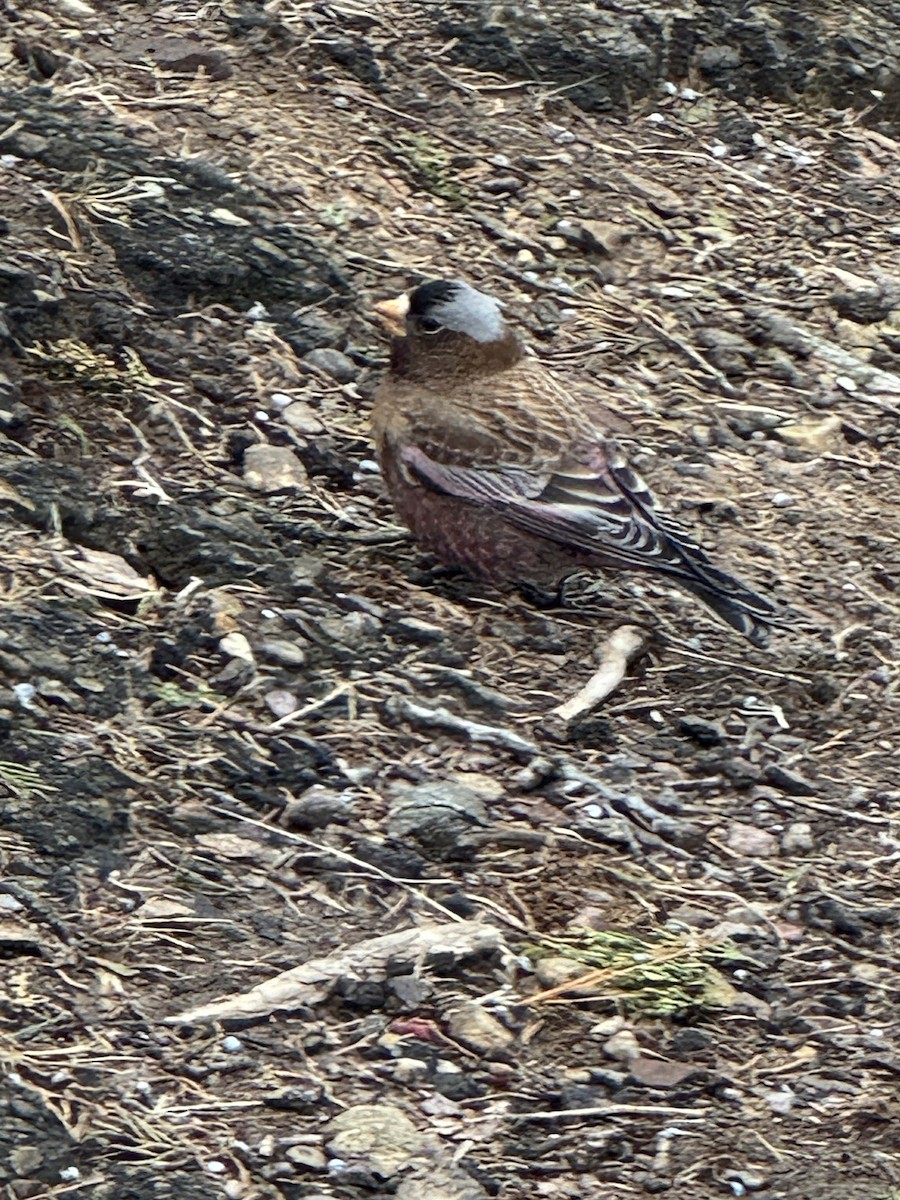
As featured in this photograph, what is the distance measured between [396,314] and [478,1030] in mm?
2042

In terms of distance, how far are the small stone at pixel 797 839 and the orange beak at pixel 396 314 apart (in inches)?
62.7

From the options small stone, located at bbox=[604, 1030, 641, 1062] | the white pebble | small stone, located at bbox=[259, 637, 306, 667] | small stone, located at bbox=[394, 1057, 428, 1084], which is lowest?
small stone, located at bbox=[604, 1030, 641, 1062]

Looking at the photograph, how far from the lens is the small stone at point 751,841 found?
14.5ft

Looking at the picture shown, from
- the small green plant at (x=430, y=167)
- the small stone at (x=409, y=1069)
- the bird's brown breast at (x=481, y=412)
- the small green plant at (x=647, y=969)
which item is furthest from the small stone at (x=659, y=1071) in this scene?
the small green plant at (x=430, y=167)

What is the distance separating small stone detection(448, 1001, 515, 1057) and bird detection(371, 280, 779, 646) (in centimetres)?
129

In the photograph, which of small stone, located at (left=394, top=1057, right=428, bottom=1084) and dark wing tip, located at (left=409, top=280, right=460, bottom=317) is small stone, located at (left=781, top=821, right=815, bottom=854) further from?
dark wing tip, located at (left=409, top=280, right=460, bottom=317)

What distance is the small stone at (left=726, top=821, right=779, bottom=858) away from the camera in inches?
174

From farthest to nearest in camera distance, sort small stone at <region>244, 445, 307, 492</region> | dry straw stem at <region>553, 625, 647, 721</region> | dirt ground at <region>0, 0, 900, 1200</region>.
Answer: small stone at <region>244, 445, 307, 492</region> < dry straw stem at <region>553, 625, 647, 721</region> < dirt ground at <region>0, 0, 900, 1200</region>

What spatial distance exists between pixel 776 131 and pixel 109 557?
283cm

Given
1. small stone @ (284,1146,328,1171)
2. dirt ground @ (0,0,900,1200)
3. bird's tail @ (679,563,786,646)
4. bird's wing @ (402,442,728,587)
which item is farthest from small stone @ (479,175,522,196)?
small stone @ (284,1146,328,1171)

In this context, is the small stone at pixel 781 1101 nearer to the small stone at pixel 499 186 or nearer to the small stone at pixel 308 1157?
the small stone at pixel 308 1157

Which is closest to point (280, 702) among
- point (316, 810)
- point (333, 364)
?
point (316, 810)

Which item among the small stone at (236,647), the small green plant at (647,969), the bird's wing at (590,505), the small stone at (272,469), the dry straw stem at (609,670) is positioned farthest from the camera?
the small stone at (272,469)

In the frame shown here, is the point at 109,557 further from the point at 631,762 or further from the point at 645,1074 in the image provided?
the point at 645,1074
